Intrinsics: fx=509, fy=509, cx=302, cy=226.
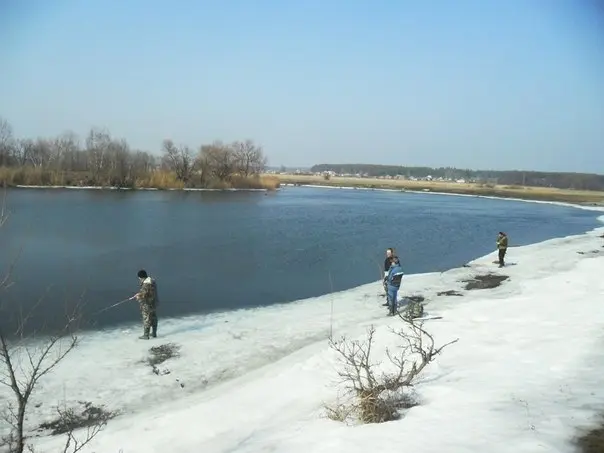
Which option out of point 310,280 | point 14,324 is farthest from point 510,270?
point 14,324

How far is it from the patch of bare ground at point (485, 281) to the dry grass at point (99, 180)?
189ft

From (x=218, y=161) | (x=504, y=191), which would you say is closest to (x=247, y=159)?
(x=218, y=161)

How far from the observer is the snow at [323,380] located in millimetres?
5078

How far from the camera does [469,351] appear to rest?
8125mm

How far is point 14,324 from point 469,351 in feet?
30.0

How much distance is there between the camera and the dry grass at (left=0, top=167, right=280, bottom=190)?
2486 inches

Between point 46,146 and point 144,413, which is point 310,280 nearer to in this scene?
point 144,413

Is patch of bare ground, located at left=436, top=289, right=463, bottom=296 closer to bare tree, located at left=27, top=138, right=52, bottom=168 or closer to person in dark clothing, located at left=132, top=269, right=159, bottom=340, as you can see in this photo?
person in dark clothing, located at left=132, top=269, right=159, bottom=340

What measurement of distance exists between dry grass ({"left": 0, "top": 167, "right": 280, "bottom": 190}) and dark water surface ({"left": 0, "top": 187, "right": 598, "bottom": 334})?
2949cm

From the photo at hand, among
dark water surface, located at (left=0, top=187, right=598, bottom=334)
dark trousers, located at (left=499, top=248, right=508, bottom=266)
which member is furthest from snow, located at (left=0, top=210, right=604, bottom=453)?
dark trousers, located at (left=499, top=248, right=508, bottom=266)

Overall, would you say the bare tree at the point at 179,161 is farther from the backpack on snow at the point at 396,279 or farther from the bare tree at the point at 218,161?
the backpack on snow at the point at 396,279

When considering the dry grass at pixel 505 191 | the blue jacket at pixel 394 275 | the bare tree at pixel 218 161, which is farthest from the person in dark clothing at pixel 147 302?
the dry grass at pixel 505 191

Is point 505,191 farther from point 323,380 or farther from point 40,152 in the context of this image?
point 323,380

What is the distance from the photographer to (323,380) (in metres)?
7.51
